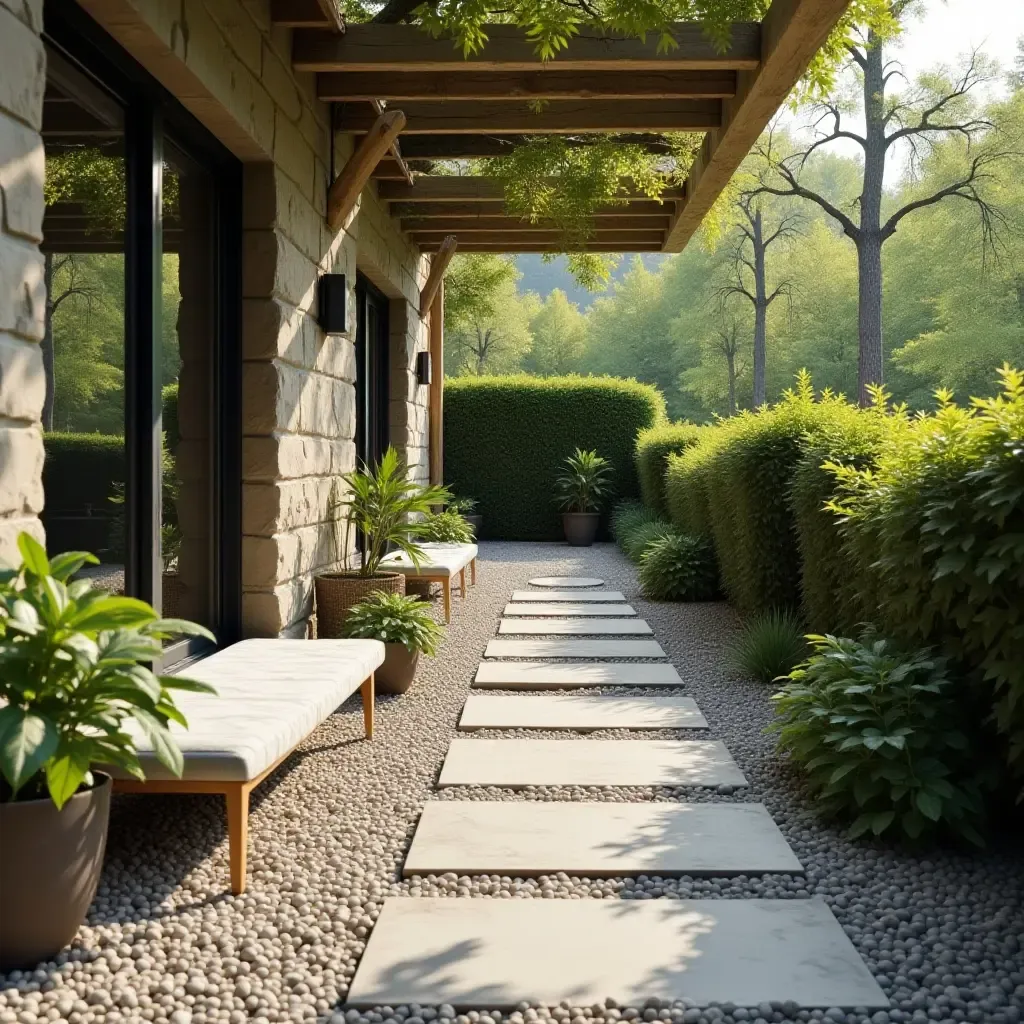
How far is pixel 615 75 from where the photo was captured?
5.22m

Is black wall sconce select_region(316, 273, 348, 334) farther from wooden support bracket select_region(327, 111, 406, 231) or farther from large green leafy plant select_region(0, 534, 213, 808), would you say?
large green leafy plant select_region(0, 534, 213, 808)

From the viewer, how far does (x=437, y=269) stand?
9438 mm

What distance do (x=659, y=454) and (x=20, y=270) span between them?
347 inches

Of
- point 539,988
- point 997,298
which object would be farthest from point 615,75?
point 997,298

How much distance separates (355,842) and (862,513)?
6.84 feet

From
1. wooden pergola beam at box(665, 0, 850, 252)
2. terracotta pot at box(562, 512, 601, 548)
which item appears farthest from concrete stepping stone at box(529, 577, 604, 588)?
terracotta pot at box(562, 512, 601, 548)

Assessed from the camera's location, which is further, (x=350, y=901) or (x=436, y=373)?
(x=436, y=373)

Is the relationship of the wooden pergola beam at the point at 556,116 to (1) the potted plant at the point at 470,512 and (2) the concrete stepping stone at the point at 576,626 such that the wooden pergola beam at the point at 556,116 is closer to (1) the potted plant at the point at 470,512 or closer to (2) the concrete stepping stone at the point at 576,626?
(2) the concrete stepping stone at the point at 576,626

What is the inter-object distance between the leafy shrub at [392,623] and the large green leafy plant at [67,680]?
255cm

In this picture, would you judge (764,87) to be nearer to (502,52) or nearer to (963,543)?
(502,52)

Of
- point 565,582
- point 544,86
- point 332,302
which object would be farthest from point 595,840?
point 565,582

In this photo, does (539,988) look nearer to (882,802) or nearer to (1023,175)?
(882,802)

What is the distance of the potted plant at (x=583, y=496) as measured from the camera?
12633mm

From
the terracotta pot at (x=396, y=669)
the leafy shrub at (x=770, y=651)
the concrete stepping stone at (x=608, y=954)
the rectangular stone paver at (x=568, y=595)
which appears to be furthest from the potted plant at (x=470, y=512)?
the concrete stepping stone at (x=608, y=954)
